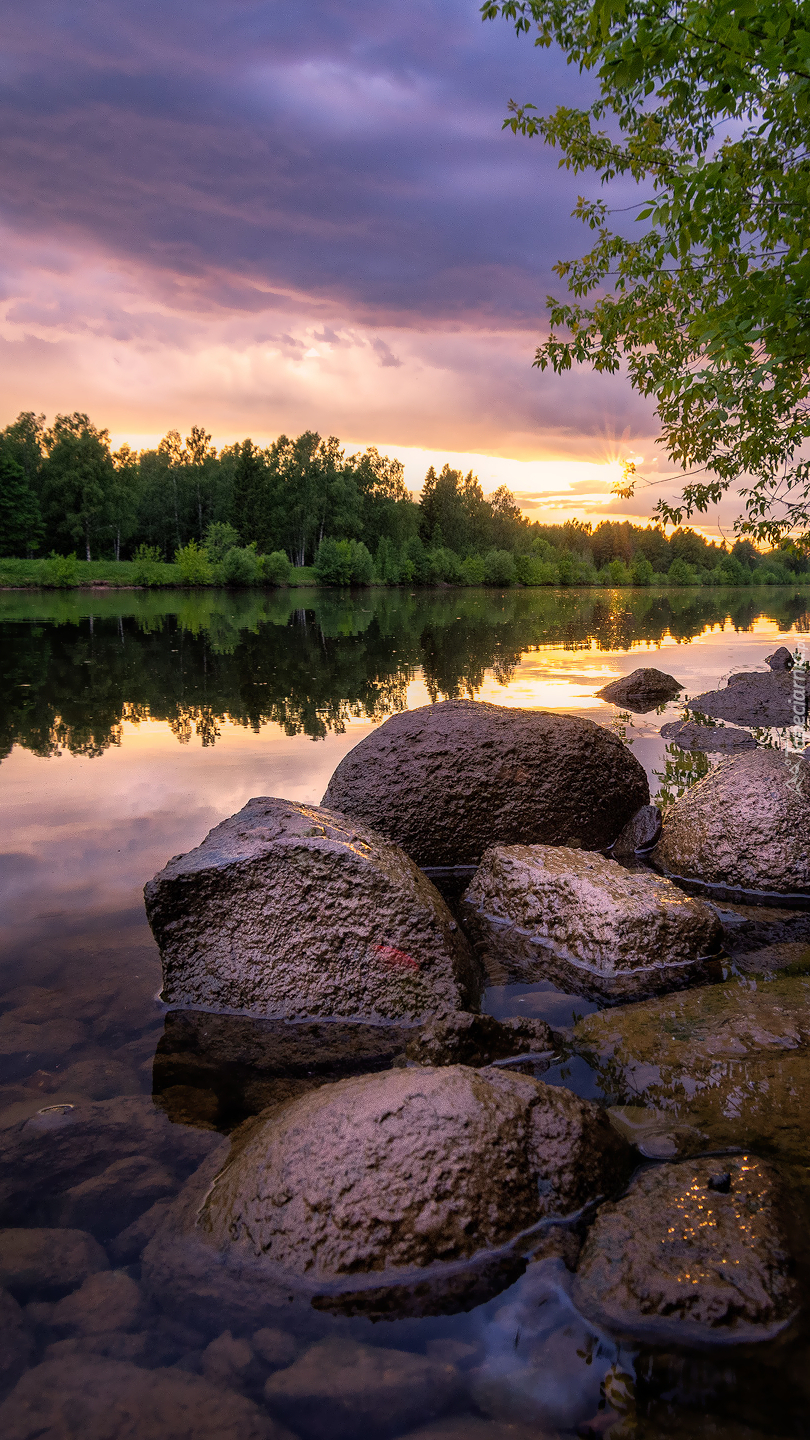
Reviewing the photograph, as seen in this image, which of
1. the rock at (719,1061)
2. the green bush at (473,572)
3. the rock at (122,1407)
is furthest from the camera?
the green bush at (473,572)

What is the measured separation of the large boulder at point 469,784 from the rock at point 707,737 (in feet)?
17.5

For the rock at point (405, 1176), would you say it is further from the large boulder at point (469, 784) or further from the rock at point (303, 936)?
the large boulder at point (469, 784)

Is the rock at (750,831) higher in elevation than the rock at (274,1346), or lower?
higher

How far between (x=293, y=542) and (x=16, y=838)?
91968mm

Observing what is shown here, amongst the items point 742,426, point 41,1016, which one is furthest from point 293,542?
point 41,1016

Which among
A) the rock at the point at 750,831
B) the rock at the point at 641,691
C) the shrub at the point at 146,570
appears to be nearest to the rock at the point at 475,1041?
the rock at the point at 750,831

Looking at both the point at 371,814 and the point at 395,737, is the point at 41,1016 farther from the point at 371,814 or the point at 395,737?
the point at 395,737

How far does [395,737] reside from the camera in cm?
734

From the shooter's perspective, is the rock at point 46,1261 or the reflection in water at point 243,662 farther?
the reflection in water at point 243,662

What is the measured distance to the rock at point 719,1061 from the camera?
3.60 metres

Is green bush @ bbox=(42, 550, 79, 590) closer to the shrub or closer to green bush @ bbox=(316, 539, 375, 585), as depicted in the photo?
the shrub

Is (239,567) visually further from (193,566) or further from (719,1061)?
(719,1061)

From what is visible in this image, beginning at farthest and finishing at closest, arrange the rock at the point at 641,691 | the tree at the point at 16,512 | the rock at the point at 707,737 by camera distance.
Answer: the tree at the point at 16,512, the rock at the point at 641,691, the rock at the point at 707,737

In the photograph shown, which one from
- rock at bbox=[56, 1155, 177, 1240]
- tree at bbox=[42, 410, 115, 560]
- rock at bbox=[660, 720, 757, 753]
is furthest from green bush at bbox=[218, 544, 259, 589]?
rock at bbox=[56, 1155, 177, 1240]
